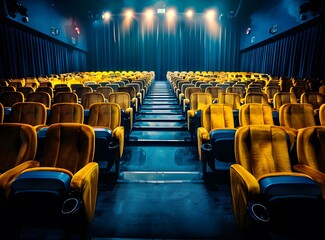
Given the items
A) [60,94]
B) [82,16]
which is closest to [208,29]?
[82,16]

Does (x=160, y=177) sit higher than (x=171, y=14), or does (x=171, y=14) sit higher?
(x=171, y=14)

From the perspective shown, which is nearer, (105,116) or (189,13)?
(105,116)

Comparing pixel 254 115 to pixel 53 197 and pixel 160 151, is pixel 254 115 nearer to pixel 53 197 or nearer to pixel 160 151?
pixel 160 151

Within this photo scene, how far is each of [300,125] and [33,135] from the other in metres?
2.82

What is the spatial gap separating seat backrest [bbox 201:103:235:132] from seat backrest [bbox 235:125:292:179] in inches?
42.1

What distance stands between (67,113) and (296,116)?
2.73 meters

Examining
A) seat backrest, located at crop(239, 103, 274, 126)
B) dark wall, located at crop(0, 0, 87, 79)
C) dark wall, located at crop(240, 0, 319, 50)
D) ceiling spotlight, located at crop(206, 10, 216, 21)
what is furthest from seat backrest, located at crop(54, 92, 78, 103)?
ceiling spotlight, located at crop(206, 10, 216, 21)

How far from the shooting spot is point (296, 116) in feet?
10.0

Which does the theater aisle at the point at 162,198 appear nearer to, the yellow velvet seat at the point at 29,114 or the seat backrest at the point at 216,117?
the seat backrest at the point at 216,117

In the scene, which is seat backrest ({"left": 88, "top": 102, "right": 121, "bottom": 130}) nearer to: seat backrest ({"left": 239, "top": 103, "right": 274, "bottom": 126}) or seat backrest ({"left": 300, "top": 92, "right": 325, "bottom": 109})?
seat backrest ({"left": 239, "top": 103, "right": 274, "bottom": 126})

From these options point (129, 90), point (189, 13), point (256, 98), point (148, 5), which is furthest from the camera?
point (189, 13)

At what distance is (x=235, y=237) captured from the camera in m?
1.81

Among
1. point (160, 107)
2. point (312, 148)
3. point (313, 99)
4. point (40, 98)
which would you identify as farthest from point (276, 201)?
point (160, 107)

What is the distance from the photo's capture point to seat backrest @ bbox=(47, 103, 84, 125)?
306cm
